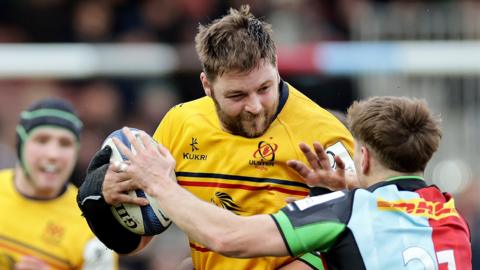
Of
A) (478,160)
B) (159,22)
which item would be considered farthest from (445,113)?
(159,22)

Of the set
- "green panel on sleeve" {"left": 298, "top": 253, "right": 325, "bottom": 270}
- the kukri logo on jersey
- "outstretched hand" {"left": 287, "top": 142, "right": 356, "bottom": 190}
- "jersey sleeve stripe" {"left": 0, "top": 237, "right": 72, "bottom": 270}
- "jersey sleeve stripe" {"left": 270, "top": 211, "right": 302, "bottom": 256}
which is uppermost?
the kukri logo on jersey

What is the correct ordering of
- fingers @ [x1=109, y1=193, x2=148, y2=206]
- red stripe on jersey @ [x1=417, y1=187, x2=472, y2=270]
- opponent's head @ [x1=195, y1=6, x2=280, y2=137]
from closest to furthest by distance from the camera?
red stripe on jersey @ [x1=417, y1=187, x2=472, y2=270]
opponent's head @ [x1=195, y1=6, x2=280, y2=137]
fingers @ [x1=109, y1=193, x2=148, y2=206]

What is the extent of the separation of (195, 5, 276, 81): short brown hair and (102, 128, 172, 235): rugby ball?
623 millimetres

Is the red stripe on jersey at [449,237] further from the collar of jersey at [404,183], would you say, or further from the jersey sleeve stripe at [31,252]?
the jersey sleeve stripe at [31,252]

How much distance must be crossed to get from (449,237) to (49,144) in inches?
164

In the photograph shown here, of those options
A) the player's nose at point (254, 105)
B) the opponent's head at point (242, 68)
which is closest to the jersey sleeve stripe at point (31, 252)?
the opponent's head at point (242, 68)

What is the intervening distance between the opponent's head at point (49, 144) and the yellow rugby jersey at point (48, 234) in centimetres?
16

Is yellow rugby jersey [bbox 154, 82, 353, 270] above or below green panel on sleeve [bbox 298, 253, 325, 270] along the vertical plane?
above

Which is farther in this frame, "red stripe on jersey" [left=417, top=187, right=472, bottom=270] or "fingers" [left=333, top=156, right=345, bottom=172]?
"fingers" [left=333, top=156, right=345, bottom=172]

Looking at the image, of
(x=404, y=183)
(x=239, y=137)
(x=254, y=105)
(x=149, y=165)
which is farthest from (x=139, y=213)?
(x=404, y=183)

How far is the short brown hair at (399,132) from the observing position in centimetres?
550

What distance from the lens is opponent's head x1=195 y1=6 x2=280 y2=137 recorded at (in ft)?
19.1

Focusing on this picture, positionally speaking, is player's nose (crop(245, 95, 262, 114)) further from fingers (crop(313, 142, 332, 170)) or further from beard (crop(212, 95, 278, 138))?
fingers (crop(313, 142, 332, 170))

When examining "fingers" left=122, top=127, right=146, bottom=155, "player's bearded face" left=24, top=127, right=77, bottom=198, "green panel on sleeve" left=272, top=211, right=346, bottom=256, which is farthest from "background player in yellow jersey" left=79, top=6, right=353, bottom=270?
"player's bearded face" left=24, top=127, right=77, bottom=198
